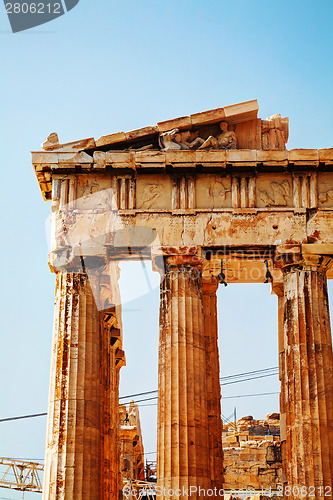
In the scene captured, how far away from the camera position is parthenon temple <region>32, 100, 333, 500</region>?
28.7m

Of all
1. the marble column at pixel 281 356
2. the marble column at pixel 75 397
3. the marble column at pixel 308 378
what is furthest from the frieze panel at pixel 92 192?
the marble column at pixel 281 356

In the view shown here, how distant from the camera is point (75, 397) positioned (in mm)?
29047

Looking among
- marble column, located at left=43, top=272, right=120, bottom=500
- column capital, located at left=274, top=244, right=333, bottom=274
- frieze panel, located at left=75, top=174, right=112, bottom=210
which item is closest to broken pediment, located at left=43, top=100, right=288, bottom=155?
frieze panel, located at left=75, top=174, right=112, bottom=210

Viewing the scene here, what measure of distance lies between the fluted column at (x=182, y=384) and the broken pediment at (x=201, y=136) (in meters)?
3.51

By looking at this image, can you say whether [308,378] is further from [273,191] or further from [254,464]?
[254,464]

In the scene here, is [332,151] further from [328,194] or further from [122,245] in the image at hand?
[122,245]

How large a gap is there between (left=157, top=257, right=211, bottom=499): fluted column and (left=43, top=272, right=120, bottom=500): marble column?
181 centimetres

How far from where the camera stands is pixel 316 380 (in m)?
28.9

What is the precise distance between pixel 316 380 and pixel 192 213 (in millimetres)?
5830

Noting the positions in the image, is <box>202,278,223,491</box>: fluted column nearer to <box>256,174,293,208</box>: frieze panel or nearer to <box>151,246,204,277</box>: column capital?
<box>151,246,204,277</box>: column capital

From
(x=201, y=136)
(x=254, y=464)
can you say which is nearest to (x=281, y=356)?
(x=201, y=136)

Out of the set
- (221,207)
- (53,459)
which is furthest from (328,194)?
(53,459)

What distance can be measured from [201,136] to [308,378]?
7.76m

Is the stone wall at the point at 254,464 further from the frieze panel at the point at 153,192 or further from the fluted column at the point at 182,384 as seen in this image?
the frieze panel at the point at 153,192
